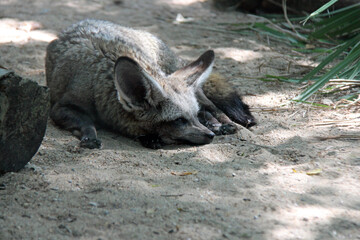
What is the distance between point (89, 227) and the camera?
8.97 ft

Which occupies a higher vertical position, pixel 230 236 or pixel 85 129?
pixel 230 236

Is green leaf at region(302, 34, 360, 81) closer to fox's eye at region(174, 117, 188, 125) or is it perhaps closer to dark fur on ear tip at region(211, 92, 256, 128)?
dark fur on ear tip at region(211, 92, 256, 128)

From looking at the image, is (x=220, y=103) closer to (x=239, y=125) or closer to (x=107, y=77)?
(x=239, y=125)

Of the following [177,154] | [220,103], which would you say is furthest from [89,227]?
[220,103]

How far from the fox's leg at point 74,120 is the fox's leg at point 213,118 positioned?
4.16ft

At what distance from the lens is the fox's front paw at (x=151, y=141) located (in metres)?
4.45

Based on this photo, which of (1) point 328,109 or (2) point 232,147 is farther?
(1) point 328,109

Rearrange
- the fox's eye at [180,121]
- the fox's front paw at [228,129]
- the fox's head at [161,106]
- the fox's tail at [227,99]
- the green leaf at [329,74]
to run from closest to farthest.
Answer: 1. the fox's head at [161,106]
2. the fox's eye at [180,121]
3. the fox's front paw at [228,129]
4. the green leaf at [329,74]
5. the fox's tail at [227,99]

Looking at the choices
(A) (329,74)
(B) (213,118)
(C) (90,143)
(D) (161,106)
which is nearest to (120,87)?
(D) (161,106)

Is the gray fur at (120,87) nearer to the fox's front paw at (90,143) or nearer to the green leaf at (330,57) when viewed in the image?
the fox's front paw at (90,143)

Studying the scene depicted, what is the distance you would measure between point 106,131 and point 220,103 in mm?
1399

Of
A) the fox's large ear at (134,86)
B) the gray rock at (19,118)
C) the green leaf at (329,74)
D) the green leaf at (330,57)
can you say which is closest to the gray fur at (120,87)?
the fox's large ear at (134,86)

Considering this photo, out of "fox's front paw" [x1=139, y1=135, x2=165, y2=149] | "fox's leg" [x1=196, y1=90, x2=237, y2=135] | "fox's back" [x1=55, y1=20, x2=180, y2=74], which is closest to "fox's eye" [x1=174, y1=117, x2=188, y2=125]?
"fox's front paw" [x1=139, y1=135, x2=165, y2=149]

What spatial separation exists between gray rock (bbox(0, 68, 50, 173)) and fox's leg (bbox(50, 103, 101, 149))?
100 centimetres
